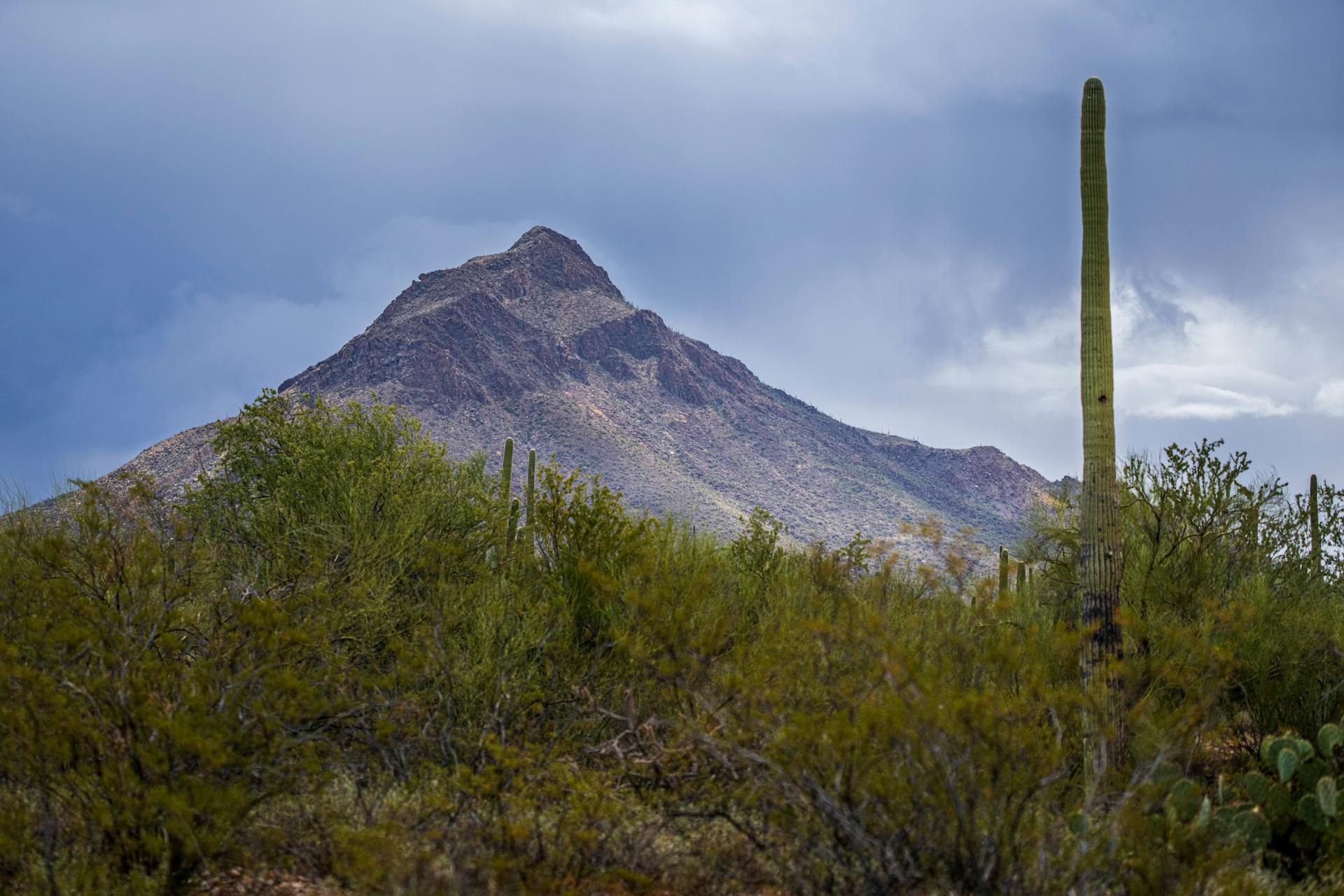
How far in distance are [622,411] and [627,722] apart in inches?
3874

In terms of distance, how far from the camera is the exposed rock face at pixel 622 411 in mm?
86125

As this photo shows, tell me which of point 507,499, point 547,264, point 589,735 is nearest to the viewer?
point 589,735

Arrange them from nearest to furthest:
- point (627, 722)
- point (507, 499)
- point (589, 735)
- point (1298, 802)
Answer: point (627, 722) < point (1298, 802) < point (589, 735) < point (507, 499)

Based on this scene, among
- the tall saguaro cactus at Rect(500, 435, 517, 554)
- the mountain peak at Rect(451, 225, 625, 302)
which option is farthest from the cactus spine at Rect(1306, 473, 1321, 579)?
the mountain peak at Rect(451, 225, 625, 302)

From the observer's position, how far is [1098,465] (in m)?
7.64

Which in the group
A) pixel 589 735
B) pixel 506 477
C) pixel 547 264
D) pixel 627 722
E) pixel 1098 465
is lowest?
pixel 589 735

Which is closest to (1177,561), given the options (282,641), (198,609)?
(282,641)

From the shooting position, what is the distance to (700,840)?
17.0 feet

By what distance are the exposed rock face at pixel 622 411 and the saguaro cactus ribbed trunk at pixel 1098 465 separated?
203ft

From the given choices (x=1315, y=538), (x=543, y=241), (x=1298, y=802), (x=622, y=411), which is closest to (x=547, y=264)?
(x=543, y=241)

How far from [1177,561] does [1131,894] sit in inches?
296

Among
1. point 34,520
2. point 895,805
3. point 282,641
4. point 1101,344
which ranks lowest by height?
point 895,805

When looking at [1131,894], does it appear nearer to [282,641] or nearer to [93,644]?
[282,641]

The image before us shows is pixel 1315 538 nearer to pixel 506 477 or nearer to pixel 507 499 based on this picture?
pixel 507 499
